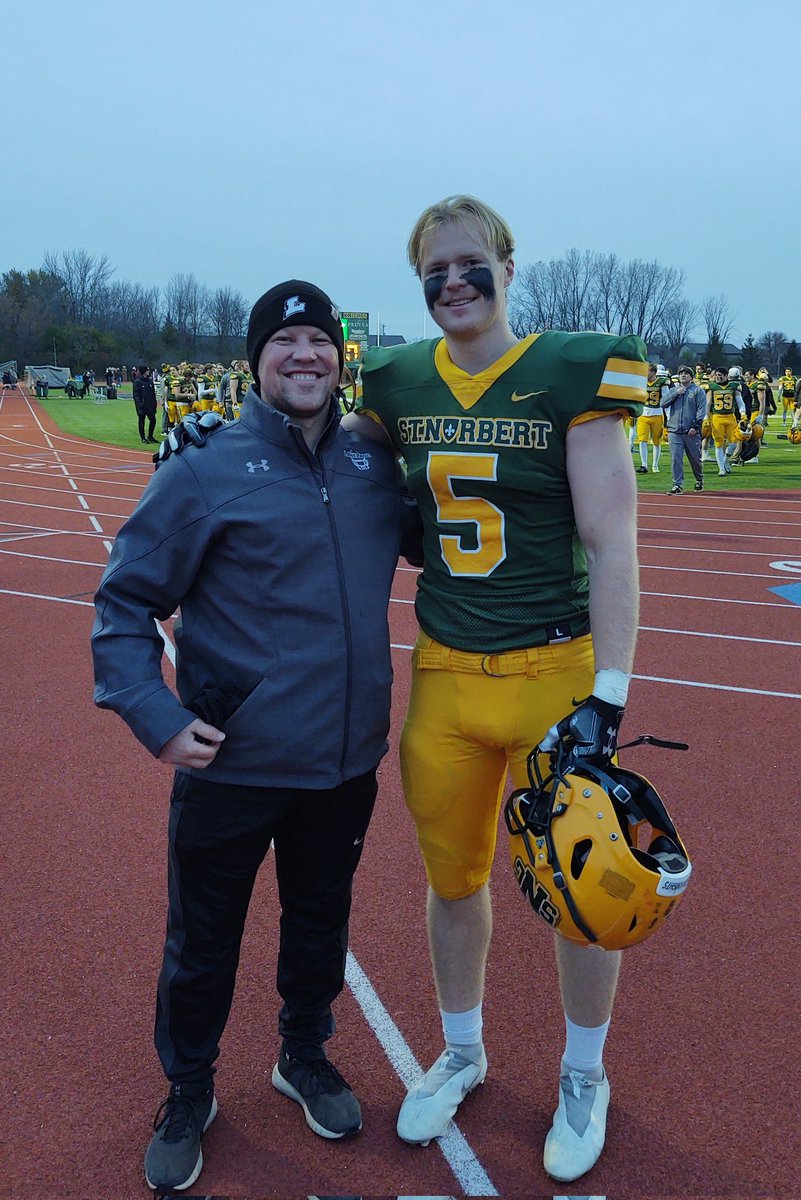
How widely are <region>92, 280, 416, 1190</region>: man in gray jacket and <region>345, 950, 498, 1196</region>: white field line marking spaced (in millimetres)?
241

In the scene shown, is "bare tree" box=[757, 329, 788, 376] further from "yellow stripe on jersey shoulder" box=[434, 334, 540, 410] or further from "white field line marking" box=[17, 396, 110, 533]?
"yellow stripe on jersey shoulder" box=[434, 334, 540, 410]

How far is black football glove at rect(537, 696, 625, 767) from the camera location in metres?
2.22

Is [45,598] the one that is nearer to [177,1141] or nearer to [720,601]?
[720,601]

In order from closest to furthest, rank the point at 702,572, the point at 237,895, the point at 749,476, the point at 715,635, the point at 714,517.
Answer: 1. the point at 237,895
2. the point at 715,635
3. the point at 702,572
4. the point at 714,517
5. the point at 749,476

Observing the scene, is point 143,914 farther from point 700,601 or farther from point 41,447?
point 41,447

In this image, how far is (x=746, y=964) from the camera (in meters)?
3.21

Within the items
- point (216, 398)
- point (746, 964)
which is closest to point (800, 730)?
point (746, 964)

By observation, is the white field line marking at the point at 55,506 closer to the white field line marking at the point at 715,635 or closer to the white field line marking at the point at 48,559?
the white field line marking at the point at 48,559

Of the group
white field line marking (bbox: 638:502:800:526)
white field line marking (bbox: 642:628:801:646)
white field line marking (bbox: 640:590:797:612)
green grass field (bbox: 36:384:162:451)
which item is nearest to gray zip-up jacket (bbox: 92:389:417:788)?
white field line marking (bbox: 642:628:801:646)

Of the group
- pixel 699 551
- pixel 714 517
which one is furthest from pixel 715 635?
pixel 714 517

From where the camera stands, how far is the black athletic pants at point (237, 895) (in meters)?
2.40

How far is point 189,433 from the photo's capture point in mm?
2396

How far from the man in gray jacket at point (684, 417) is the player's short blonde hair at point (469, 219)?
13.1 m

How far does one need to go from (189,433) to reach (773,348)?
85.8 metres
